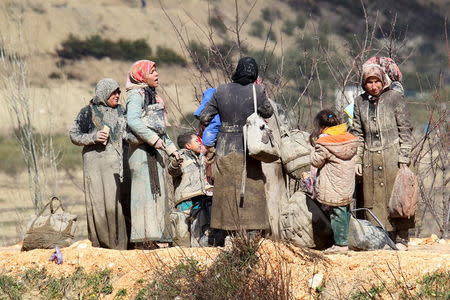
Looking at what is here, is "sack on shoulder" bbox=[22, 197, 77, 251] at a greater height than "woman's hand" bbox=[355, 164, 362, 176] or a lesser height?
lesser

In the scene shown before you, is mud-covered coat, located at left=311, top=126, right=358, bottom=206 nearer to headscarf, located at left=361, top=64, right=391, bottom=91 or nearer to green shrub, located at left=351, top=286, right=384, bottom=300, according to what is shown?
headscarf, located at left=361, top=64, right=391, bottom=91

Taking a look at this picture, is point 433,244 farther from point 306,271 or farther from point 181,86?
point 181,86

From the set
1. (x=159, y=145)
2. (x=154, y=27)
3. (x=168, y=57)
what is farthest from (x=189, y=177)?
(x=154, y=27)

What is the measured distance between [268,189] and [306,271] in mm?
906

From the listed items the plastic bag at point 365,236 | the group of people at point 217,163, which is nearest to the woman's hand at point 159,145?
the group of people at point 217,163

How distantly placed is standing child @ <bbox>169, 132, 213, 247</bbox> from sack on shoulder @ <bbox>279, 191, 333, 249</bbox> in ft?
2.63

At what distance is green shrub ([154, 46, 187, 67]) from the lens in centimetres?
3547

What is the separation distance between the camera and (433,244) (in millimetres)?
12305

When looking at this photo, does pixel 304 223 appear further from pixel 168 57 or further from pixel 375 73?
pixel 168 57

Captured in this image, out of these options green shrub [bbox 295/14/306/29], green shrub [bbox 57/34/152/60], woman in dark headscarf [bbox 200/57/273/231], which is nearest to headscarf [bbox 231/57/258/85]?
woman in dark headscarf [bbox 200/57/273/231]

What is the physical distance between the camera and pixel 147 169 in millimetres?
11055

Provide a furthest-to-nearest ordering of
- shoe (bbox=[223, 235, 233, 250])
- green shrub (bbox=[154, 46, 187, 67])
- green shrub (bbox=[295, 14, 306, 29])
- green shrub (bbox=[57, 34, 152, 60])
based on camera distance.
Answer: green shrub (bbox=[57, 34, 152, 60])
green shrub (bbox=[154, 46, 187, 67])
green shrub (bbox=[295, 14, 306, 29])
shoe (bbox=[223, 235, 233, 250])

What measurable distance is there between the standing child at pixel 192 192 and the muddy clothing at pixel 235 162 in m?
0.91

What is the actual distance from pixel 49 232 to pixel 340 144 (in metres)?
3.00
